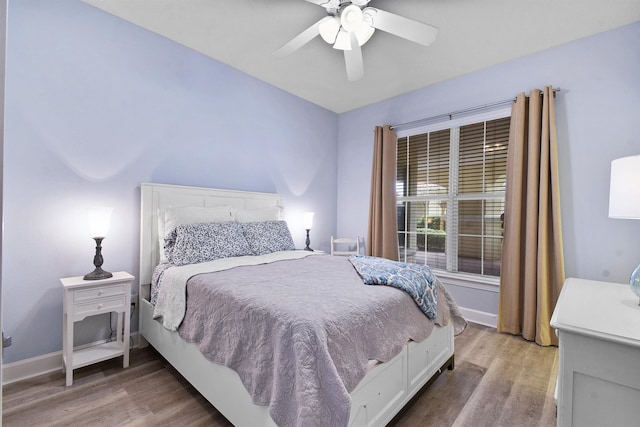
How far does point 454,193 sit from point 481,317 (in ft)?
4.50

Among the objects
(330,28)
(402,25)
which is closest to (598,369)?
(402,25)

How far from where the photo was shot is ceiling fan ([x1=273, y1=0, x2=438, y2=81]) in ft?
6.36

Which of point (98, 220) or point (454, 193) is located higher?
point (454, 193)

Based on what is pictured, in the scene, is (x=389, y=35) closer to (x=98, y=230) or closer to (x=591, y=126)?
(x=591, y=126)

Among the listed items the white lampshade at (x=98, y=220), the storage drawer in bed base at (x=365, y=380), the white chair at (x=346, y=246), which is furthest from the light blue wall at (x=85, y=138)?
the white chair at (x=346, y=246)

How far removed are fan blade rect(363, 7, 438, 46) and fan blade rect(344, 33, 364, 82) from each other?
0.58 feet

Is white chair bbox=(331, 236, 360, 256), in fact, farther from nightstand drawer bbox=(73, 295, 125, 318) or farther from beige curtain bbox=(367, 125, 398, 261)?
nightstand drawer bbox=(73, 295, 125, 318)

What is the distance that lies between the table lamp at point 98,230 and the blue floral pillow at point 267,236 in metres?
1.05

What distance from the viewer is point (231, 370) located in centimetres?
148

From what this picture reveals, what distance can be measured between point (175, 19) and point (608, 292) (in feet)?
11.4

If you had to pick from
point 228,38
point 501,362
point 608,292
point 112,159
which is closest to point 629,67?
point 608,292

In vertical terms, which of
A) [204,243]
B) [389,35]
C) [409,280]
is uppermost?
[389,35]

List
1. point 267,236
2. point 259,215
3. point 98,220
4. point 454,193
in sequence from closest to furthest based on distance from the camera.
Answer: point 98,220, point 267,236, point 259,215, point 454,193

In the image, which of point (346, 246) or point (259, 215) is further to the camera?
point (346, 246)
